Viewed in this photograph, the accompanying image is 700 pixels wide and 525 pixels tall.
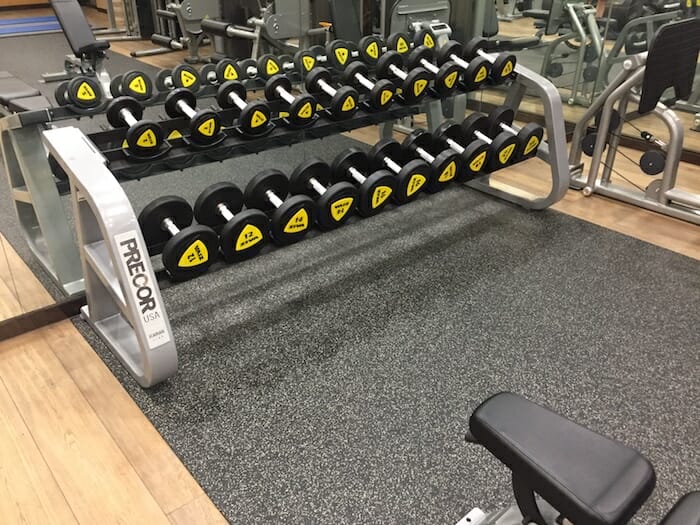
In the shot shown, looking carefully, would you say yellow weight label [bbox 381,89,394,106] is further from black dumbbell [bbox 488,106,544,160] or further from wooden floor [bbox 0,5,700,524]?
wooden floor [bbox 0,5,700,524]

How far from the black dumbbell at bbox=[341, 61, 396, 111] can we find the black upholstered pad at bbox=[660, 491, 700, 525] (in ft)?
6.42

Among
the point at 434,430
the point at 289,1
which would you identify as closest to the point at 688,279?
the point at 434,430

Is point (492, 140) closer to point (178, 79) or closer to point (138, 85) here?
point (178, 79)

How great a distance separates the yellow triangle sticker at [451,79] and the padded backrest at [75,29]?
94.7 inches

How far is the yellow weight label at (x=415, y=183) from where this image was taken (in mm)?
2225

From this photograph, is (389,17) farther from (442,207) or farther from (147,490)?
(147,490)

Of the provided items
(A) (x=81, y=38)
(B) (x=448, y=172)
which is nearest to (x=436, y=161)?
(B) (x=448, y=172)

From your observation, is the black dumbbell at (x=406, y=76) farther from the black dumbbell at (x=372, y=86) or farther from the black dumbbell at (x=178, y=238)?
the black dumbbell at (x=178, y=238)

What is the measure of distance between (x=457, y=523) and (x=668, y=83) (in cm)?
230

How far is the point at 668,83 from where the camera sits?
2.63 meters

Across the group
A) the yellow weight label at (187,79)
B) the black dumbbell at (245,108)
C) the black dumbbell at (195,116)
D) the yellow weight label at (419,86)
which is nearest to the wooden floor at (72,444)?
the black dumbbell at (195,116)

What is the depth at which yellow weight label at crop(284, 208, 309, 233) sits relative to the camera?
1923 mm

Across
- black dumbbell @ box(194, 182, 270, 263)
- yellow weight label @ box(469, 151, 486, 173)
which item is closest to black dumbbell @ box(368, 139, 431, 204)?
yellow weight label @ box(469, 151, 486, 173)

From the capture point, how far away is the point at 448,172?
93.7 inches
